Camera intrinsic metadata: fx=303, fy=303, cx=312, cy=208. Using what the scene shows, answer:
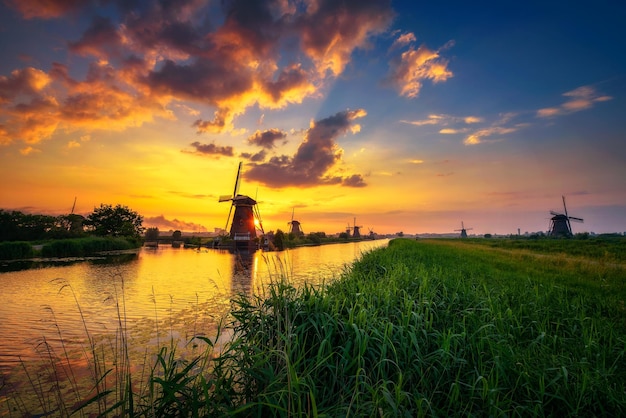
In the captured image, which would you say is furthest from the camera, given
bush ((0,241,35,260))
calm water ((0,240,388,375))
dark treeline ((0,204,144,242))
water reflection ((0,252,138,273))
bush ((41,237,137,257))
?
dark treeline ((0,204,144,242))

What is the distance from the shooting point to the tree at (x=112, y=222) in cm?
6438

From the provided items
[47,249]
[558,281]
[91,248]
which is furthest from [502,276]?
[91,248]

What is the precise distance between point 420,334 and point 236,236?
2168 inches

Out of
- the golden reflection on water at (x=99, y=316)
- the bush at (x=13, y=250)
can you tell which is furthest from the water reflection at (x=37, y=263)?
the golden reflection on water at (x=99, y=316)

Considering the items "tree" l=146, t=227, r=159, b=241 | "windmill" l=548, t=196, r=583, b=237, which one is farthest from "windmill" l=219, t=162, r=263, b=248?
"windmill" l=548, t=196, r=583, b=237

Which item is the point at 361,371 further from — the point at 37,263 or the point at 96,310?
the point at 37,263

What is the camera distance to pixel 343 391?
355cm

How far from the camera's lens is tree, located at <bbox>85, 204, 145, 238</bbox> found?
211 feet

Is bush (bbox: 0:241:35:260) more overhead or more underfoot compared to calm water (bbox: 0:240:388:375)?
more overhead

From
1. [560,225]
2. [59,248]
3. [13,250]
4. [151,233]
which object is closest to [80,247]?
[59,248]

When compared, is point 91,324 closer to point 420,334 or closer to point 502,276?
point 420,334

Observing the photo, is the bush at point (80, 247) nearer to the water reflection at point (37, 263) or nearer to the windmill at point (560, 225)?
the water reflection at point (37, 263)

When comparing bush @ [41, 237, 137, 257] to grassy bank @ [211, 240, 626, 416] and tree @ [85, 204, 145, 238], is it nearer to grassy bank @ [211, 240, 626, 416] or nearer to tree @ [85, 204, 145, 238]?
tree @ [85, 204, 145, 238]

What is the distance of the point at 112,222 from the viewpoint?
65.1m
